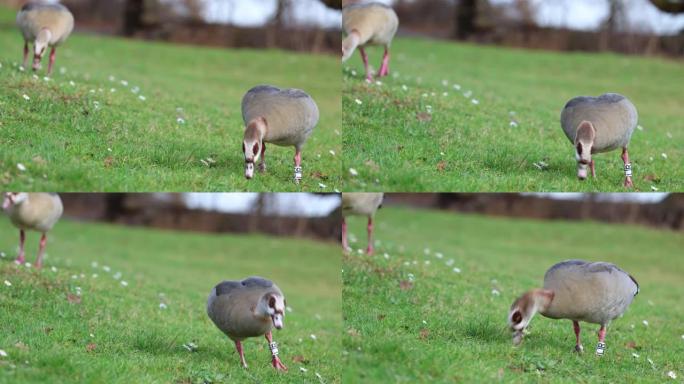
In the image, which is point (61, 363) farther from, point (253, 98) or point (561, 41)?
point (561, 41)

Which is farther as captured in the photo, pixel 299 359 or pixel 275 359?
pixel 299 359

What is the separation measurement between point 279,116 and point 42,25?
23.7ft

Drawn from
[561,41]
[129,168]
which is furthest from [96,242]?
[561,41]

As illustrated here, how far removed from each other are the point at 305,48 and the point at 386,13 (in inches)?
Result: 781

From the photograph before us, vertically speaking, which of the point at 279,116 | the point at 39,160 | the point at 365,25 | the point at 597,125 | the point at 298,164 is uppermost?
the point at 365,25

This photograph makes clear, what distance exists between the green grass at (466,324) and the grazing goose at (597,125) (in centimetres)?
260

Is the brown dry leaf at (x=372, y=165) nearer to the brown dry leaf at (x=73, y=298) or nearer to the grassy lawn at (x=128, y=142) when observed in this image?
the grassy lawn at (x=128, y=142)

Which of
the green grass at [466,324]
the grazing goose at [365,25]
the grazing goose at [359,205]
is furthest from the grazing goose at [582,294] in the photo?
the grazing goose at [365,25]

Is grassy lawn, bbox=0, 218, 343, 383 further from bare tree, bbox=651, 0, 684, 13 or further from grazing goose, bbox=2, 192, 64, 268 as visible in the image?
bare tree, bbox=651, 0, 684, 13

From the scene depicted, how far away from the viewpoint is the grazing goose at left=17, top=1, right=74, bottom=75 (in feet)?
56.6

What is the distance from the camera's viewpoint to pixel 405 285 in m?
14.4

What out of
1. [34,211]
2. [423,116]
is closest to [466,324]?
[423,116]

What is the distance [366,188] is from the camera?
1362 centimetres

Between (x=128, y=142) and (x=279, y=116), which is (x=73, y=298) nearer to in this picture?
(x=128, y=142)
